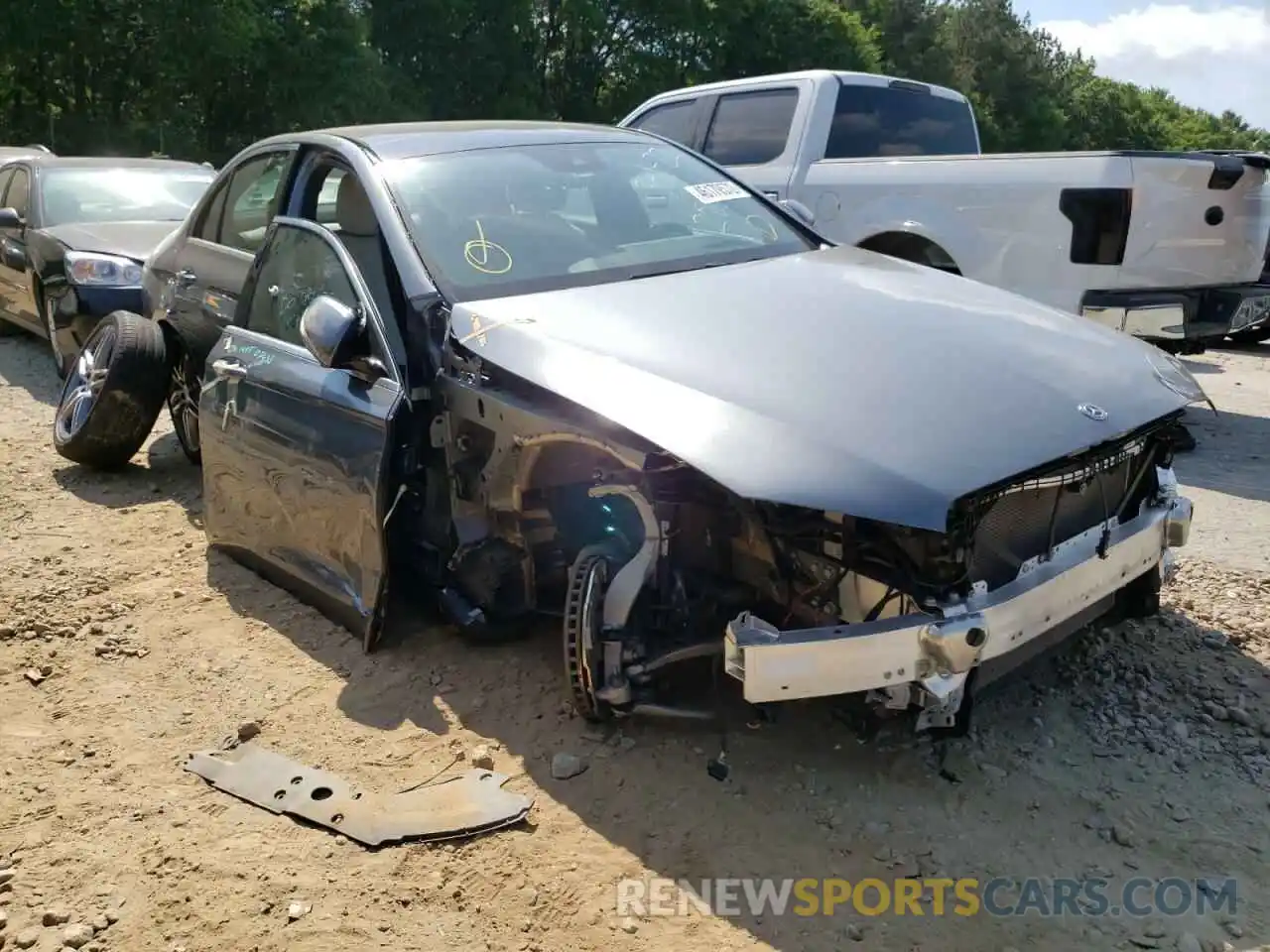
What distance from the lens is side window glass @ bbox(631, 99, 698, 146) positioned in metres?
8.12

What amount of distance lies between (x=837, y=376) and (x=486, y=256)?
1355 mm

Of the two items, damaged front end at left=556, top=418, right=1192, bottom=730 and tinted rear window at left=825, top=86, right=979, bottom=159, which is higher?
tinted rear window at left=825, top=86, right=979, bottom=159

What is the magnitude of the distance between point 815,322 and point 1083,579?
1.01 metres

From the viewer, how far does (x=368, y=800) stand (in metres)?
2.96

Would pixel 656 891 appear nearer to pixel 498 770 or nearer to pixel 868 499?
pixel 498 770

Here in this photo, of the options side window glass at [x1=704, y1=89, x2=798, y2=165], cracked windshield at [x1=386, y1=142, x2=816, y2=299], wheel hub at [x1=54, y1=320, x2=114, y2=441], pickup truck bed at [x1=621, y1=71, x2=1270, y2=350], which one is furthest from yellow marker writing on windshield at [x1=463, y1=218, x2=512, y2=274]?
side window glass at [x1=704, y1=89, x2=798, y2=165]

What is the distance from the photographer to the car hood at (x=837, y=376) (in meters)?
2.50

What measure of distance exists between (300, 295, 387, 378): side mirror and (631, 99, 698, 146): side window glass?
504 cm

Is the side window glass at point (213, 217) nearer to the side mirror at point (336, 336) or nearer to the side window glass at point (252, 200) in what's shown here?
the side window glass at point (252, 200)

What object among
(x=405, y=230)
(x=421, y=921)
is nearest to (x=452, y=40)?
(x=405, y=230)

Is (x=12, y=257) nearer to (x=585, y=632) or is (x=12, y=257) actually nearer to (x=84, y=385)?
(x=84, y=385)

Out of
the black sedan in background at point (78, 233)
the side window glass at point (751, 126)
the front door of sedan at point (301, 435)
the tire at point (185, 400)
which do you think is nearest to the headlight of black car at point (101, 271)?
the black sedan in background at point (78, 233)

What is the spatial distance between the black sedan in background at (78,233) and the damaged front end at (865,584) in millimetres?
5151

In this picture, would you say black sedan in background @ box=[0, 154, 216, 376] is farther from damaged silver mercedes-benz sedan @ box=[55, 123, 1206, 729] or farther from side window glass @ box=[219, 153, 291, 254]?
damaged silver mercedes-benz sedan @ box=[55, 123, 1206, 729]
